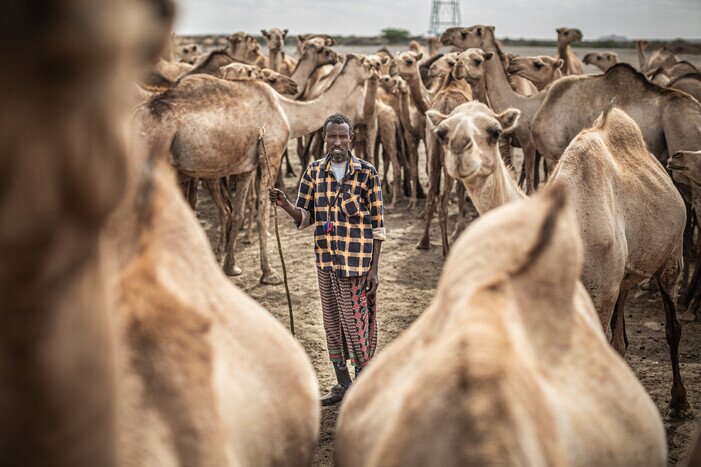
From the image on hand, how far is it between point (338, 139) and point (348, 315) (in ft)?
3.98

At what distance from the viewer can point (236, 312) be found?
2539mm

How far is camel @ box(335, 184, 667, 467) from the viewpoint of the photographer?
71.3 inches

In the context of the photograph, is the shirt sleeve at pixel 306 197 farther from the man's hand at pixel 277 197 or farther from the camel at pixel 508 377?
the camel at pixel 508 377

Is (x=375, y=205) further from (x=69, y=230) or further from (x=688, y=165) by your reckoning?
(x=69, y=230)

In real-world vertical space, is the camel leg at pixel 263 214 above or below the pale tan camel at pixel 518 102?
below

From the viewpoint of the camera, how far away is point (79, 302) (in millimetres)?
1178

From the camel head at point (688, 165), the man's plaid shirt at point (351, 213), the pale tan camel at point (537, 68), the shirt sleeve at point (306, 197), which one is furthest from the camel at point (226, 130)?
the pale tan camel at point (537, 68)

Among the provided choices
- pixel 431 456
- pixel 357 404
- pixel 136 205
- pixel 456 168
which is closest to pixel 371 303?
pixel 456 168

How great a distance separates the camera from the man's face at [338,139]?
493cm

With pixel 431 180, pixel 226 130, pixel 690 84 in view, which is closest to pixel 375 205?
pixel 226 130

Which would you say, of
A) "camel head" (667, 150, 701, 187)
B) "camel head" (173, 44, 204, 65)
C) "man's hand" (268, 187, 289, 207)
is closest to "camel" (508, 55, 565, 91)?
"camel head" (667, 150, 701, 187)

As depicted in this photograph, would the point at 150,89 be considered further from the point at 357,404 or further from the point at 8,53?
the point at 8,53

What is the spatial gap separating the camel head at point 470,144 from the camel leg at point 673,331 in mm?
1685

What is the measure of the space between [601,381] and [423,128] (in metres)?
9.91
